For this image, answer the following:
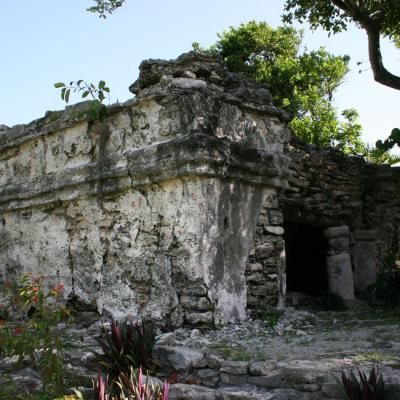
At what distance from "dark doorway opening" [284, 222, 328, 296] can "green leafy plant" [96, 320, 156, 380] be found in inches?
168

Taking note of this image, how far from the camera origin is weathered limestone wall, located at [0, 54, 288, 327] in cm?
511

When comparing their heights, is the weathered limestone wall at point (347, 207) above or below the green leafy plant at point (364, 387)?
above

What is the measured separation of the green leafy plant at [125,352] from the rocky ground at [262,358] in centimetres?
13

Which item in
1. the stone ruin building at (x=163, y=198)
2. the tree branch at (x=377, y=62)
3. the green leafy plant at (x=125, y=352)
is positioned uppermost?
the tree branch at (x=377, y=62)

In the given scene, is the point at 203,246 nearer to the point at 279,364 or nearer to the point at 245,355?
the point at 245,355

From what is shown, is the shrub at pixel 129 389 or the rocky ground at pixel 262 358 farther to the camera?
the rocky ground at pixel 262 358

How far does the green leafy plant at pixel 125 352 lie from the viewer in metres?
3.93

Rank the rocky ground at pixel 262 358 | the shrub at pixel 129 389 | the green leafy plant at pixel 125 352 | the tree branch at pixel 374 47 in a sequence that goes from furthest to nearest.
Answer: the tree branch at pixel 374 47 < the green leafy plant at pixel 125 352 < the rocky ground at pixel 262 358 < the shrub at pixel 129 389

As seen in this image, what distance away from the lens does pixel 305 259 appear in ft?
28.1

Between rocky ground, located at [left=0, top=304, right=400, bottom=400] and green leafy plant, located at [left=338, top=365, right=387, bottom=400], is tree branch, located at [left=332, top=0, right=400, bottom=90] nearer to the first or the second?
rocky ground, located at [left=0, top=304, right=400, bottom=400]

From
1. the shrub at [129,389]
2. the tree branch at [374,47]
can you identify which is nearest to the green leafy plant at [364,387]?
the shrub at [129,389]

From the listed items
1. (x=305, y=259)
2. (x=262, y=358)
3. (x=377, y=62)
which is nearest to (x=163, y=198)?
(x=262, y=358)

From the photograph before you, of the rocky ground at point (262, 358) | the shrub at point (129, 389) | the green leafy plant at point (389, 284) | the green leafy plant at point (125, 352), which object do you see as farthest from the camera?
the green leafy plant at point (389, 284)

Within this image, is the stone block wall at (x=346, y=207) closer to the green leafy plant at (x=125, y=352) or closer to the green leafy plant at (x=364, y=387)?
the green leafy plant at (x=125, y=352)
